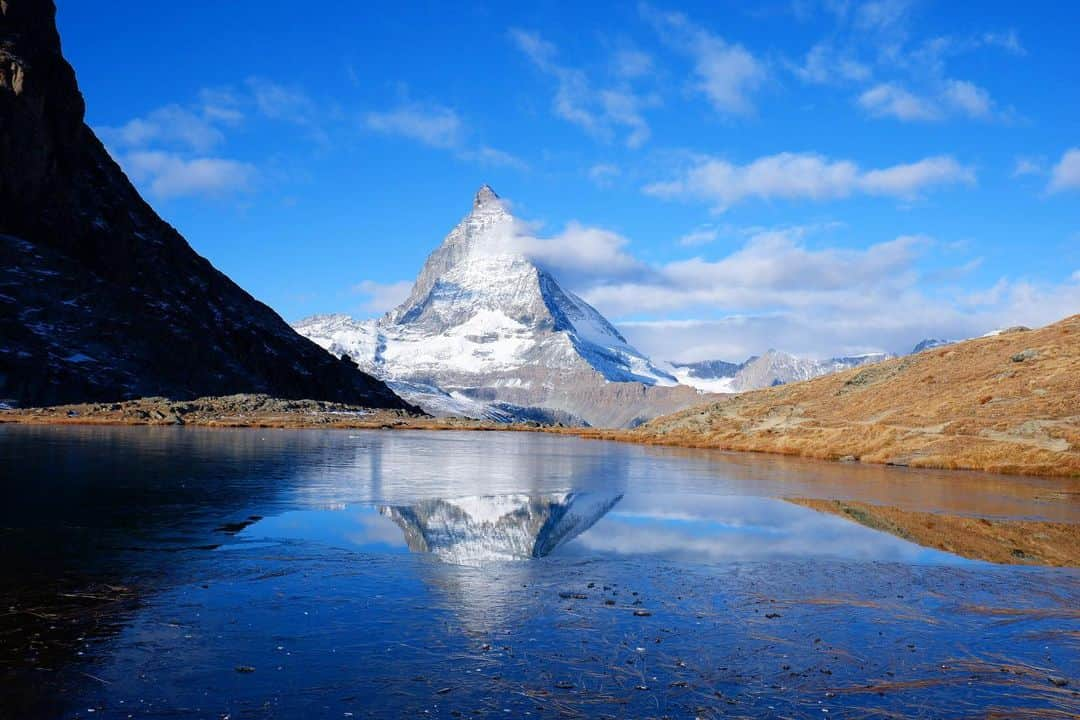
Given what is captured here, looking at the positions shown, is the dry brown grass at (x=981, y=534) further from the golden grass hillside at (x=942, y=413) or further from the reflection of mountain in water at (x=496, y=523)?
the golden grass hillside at (x=942, y=413)

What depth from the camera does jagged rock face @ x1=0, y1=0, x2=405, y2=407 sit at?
4941 inches

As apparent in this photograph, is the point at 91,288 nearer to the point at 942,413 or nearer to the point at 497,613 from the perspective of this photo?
the point at 942,413

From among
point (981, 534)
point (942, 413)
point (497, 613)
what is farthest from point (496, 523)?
point (942, 413)

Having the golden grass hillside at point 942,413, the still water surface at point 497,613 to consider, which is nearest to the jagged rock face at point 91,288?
the golden grass hillside at point 942,413

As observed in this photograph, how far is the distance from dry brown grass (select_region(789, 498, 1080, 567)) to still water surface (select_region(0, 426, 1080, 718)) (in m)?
1.14

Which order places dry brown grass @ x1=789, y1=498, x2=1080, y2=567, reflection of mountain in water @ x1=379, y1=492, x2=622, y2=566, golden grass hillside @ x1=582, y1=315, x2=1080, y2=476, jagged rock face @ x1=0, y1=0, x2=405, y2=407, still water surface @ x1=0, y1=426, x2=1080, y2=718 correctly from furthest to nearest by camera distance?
jagged rock face @ x1=0, y1=0, x2=405, y2=407, golden grass hillside @ x1=582, y1=315, x2=1080, y2=476, dry brown grass @ x1=789, y1=498, x2=1080, y2=567, reflection of mountain in water @ x1=379, y1=492, x2=622, y2=566, still water surface @ x1=0, y1=426, x2=1080, y2=718

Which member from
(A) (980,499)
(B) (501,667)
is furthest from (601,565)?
(A) (980,499)

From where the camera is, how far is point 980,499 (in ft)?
108

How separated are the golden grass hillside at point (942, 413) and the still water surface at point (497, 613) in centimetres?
2086

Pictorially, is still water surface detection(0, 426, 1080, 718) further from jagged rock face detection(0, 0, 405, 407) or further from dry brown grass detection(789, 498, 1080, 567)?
jagged rock face detection(0, 0, 405, 407)

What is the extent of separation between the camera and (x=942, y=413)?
184 ft

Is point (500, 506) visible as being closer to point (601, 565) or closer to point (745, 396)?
point (601, 565)

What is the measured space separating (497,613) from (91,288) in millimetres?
148203

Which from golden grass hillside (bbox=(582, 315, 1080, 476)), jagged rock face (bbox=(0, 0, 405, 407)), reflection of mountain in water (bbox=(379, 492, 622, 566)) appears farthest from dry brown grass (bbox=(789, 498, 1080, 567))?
jagged rock face (bbox=(0, 0, 405, 407))
